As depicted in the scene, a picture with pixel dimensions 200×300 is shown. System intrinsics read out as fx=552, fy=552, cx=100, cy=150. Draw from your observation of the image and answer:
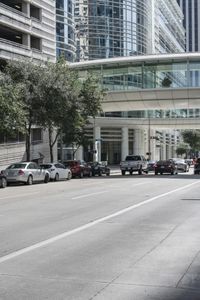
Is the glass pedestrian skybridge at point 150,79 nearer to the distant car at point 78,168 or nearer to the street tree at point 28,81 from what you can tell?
the distant car at point 78,168

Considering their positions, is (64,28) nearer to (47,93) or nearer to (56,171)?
(47,93)

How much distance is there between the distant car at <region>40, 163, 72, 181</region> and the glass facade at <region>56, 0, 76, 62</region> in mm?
45187

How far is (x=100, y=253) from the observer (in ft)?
30.7

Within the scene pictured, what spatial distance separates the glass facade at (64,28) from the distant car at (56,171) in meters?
45.2

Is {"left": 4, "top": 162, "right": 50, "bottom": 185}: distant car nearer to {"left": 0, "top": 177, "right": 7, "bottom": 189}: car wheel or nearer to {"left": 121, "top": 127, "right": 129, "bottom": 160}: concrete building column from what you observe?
{"left": 0, "top": 177, "right": 7, "bottom": 189}: car wheel

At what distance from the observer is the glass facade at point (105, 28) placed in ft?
353

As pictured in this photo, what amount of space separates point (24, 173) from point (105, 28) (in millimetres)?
80308

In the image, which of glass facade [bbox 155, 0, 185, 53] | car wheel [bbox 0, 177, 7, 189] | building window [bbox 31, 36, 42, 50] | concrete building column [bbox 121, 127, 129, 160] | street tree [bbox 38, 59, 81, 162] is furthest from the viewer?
glass facade [bbox 155, 0, 185, 53]

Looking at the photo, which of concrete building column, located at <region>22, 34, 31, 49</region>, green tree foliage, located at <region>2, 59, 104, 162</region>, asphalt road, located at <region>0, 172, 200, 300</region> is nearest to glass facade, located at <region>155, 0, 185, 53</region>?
concrete building column, located at <region>22, 34, 31, 49</region>

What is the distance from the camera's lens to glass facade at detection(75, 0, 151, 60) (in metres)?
108

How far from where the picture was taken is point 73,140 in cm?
5294

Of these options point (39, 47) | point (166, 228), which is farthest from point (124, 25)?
point (166, 228)

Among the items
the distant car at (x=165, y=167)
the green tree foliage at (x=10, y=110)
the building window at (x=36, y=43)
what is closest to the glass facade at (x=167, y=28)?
the building window at (x=36, y=43)

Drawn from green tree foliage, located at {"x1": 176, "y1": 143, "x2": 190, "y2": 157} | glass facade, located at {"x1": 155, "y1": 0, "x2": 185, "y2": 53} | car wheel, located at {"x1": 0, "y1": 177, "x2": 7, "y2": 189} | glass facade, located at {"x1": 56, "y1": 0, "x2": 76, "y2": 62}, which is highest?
A: glass facade, located at {"x1": 155, "y1": 0, "x2": 185, "y2": 53}
